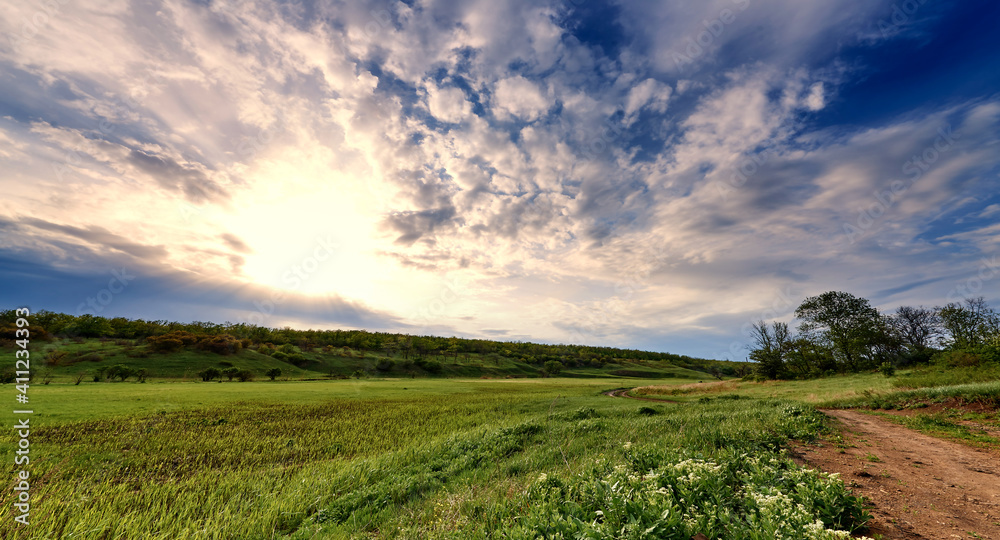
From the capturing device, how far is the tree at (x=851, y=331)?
6359cm

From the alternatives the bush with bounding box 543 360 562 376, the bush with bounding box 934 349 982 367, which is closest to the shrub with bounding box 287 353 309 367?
the bush with bounding box 543 360 562 376

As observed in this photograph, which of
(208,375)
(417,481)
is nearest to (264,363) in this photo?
(208,375)

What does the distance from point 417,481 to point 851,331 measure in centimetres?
8698

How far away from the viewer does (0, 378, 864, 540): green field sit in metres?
5.80

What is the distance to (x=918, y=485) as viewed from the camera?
812cm

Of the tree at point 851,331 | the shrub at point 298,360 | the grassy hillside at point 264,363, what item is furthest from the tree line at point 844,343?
the shrub at point 298,360

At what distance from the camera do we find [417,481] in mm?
12055

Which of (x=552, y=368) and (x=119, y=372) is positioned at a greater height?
(x=119, y=372)

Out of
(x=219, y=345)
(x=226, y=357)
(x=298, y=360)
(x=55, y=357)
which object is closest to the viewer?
(x=55, y=357)

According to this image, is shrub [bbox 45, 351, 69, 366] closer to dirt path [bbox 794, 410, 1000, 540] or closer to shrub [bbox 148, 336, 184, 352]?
shrub [bbox 148, 336, 184, 352]

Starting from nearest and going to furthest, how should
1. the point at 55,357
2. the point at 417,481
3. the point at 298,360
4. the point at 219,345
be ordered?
the point at 417,481
the point at 55,357
the point at 219,345
the point at 298,360

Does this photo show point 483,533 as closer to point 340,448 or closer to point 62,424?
point 340,448

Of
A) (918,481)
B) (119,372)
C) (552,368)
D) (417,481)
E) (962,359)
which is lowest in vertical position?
(552,368)

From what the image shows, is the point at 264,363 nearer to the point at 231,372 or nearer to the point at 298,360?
the point at 298,360
